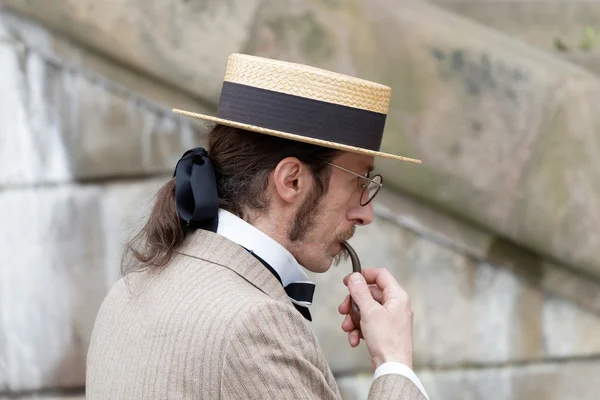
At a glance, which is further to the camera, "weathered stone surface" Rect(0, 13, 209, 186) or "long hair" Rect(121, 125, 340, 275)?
"weathered stone surface" Rect(0, 13, 209, 186)

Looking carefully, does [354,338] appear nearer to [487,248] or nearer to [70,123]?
[487,248]

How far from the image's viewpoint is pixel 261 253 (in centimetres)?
177

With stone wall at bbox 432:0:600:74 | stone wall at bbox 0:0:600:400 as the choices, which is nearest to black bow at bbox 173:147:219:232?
stone wall at bbox 0:0:600:400

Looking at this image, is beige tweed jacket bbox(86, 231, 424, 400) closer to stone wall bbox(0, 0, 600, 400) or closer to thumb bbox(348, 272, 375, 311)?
thumb bbox(348, 272, 375, 311)

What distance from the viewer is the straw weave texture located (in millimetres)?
1802

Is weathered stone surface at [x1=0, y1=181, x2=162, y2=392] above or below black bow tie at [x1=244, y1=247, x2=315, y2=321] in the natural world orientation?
below

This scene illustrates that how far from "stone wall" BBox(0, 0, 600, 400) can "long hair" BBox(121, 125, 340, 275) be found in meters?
1.45

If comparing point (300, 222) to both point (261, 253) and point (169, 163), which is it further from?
point (169, 163)

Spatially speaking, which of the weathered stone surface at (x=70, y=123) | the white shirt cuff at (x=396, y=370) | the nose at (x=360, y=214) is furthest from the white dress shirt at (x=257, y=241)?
the weathered stone surface at (x=70, y=123)

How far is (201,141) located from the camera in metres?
3.44

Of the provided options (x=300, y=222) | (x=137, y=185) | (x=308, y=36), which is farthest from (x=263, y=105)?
(x=137, y=185)

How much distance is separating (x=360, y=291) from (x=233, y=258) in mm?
302

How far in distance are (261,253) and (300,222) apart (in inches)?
5.2

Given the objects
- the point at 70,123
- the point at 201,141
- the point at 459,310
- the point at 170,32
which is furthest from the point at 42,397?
the point at 459,310
